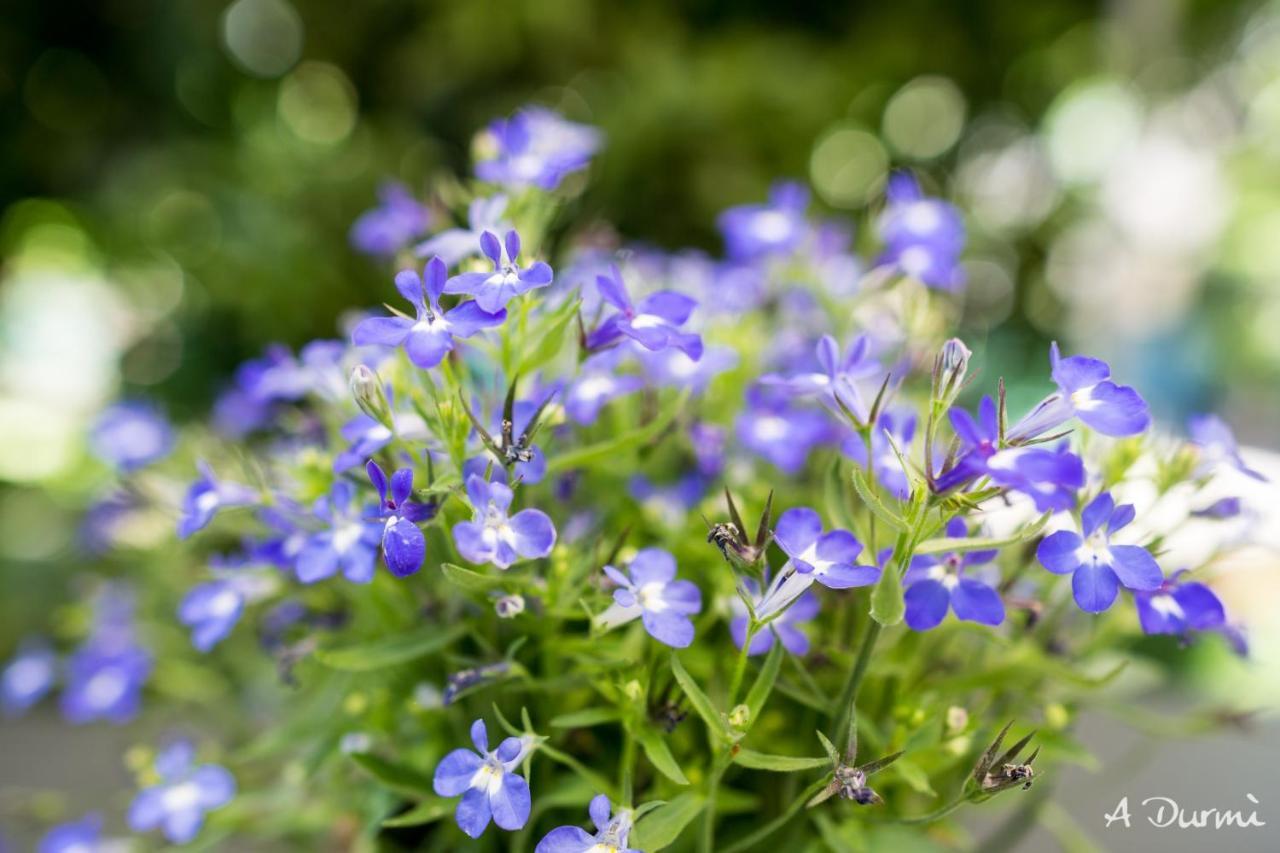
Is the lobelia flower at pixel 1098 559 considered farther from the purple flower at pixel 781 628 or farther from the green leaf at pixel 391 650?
the green leaf at pixel 391 650

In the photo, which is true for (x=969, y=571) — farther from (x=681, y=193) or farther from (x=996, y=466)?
(x=681, y=193)

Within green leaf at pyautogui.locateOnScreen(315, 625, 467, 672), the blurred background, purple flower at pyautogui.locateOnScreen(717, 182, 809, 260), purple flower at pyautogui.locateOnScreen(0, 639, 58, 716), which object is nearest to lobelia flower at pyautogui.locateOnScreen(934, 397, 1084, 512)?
green leaf at pyautogui.locateOnScreen(315, 625, 467, 672)

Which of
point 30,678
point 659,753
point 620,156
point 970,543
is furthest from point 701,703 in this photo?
point 620,156

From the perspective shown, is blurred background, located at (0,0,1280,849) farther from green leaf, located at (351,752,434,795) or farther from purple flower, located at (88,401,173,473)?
green leaf, located at (351,752,434,795)

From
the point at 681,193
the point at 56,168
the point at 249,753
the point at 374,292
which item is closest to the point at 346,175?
the point at 374,292

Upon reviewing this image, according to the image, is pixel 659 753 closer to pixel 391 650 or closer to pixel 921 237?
pixel 391 650

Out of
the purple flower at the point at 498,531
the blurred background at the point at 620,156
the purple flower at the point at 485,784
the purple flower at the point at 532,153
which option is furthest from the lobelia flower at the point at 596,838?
the blurred background at the point at 620,156
